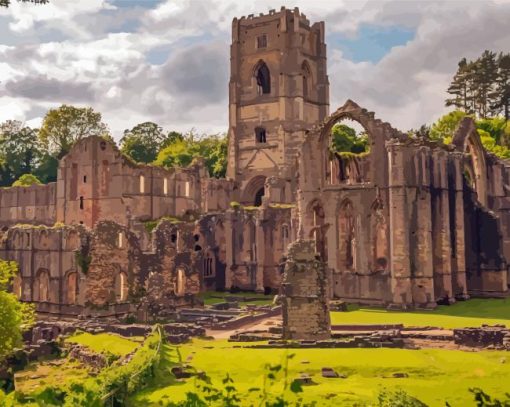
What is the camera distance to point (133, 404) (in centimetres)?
1407

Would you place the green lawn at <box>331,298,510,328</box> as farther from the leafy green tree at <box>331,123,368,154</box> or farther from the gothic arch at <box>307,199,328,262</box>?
the leafy green tree at <box>331,123,368,154</box>

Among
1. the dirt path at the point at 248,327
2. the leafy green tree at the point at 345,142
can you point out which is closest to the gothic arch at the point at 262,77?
the leafy green tree at the point at 345,142

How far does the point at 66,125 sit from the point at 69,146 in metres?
2.58

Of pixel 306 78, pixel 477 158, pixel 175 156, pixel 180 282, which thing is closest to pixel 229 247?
pixel 180 282

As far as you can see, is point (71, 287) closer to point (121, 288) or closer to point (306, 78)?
point (121, 288)

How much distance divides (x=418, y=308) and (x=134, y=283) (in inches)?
577

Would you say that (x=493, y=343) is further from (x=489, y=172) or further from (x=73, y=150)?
(x=73, y=150)

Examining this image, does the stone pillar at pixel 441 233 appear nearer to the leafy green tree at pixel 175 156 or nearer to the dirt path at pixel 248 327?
the dirt path at pixel 248 327

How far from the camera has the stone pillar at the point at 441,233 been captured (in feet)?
107

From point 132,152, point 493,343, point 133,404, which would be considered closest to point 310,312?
point 493,343

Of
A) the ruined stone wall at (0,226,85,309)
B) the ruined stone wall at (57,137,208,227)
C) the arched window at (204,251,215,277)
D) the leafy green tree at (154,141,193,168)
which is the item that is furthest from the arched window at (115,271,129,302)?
the leafy green tree at (154,141,193,168)

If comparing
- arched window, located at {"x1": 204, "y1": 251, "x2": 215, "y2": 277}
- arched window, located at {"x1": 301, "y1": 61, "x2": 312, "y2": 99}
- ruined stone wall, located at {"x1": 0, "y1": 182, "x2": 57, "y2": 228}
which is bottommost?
arched window, located at {"x1": 204, "y1": 251, "x2": 215, "y2": 277}

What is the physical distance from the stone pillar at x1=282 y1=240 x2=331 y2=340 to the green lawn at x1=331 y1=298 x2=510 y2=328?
4.95 metres

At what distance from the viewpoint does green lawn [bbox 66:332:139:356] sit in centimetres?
2216
